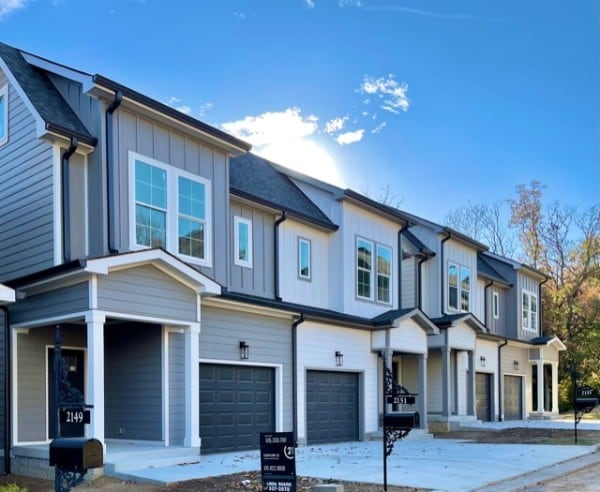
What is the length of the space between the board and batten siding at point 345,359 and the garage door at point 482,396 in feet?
27.0

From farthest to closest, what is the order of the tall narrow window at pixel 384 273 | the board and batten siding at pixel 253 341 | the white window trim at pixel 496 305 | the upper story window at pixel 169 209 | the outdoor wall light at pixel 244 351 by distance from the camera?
1. the white window trim at pixel 496 305
2. the tall narrow window at pixel 384 273
3. the outdoor wall light at pixel 244 351
4. the board and batten siding at pixel 253 341
5. the upper story window at pixel 169 209

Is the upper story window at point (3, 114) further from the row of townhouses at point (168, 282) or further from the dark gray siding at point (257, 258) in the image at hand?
the dark gray siding at point (257, 258)

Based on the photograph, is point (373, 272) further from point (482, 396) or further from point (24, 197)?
point (24, 197)

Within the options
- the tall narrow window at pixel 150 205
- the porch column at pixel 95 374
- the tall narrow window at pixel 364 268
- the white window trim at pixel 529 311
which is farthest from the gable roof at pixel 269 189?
the white window trim at pixel 529 311

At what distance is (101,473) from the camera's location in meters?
10.8

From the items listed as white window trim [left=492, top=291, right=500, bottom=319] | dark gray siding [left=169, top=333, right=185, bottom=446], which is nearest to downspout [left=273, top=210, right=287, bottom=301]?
dark gray siding [left=169, top=333, right=185, bottom=446]

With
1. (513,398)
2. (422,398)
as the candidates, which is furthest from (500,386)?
(422,398)

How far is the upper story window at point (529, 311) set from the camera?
3119cm

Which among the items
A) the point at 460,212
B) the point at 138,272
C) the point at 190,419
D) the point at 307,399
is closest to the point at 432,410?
the point at 307,399

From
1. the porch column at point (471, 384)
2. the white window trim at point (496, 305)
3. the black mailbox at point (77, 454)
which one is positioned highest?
the white window trim at point (496, 305)

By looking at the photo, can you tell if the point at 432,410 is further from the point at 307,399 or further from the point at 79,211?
the point at 79,211

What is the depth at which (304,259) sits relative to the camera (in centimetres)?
1852

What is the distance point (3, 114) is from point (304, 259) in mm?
8263

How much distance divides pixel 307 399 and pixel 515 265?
16.7 meters
